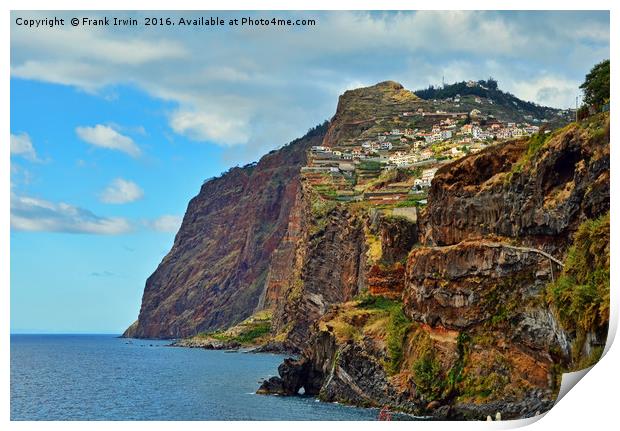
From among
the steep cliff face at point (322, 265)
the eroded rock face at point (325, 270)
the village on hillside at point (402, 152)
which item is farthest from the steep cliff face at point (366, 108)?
the eroded rock face at point (325, 270)

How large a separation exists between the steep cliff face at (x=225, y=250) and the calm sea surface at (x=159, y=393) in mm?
56052

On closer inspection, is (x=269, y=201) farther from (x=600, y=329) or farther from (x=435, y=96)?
(x=600, y=329)

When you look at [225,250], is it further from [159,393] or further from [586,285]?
[586,285]

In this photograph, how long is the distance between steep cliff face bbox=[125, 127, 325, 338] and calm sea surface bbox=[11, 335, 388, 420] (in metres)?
56.1

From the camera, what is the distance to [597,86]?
38.5m

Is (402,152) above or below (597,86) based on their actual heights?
above

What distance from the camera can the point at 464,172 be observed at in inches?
1646

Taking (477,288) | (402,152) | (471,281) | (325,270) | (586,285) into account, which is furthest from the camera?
(402,152)

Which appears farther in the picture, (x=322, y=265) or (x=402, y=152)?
(x=402, y=152)

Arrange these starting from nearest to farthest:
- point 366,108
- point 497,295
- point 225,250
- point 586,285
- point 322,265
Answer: point 586,285
point 497,295
point 322,265
point 366,108
point 225,250

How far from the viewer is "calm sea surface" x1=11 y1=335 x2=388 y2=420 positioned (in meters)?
41.9

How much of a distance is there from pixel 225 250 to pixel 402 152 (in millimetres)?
68162

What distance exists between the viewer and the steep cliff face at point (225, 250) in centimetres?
14850

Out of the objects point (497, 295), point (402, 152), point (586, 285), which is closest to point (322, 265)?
point (402, 152)
